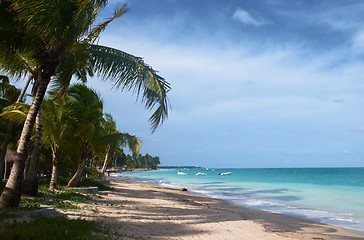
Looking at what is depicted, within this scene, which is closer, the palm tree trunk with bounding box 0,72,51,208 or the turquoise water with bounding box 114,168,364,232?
the palm tree trunk with bounding box 0,72,51,208

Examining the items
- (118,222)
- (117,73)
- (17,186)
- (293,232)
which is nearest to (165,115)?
(117,73)

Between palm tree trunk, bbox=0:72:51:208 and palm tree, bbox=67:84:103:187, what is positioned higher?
palm tree, bbox=67:84:103:187

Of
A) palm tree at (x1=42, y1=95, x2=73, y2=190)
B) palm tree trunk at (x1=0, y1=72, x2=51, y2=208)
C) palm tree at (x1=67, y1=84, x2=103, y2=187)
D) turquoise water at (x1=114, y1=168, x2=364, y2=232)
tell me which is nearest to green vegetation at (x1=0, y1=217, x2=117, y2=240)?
palm tree trunk at (x1=0, y1=72, x2=51, y2=208)

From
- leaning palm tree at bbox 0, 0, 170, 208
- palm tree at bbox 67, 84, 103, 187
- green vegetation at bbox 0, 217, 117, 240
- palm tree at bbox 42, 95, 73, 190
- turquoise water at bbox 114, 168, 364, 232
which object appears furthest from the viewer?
turquoise water at bbox 114, 168, 364, 232

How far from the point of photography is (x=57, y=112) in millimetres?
11625

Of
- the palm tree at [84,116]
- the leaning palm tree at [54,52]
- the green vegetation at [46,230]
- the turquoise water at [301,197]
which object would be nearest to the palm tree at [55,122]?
the palm tree at [84,116]

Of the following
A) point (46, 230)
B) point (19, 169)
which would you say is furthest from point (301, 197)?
point (46, 230)

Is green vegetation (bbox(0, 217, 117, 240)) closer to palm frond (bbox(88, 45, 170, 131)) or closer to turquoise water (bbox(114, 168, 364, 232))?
palm frond (bbox(88, 45, 170, 131))

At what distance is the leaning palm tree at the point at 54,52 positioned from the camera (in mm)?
5332

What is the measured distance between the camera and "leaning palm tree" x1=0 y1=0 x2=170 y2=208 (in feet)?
17.5

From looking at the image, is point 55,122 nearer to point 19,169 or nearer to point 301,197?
point 19,169

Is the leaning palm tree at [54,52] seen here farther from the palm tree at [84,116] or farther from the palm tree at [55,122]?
the palm tree at [84,116]

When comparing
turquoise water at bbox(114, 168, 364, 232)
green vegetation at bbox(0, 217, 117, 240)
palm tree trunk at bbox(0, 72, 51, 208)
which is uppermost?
palm tree trunk at bbox(0, 72, 51, 208)

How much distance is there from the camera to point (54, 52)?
6.29 meters
